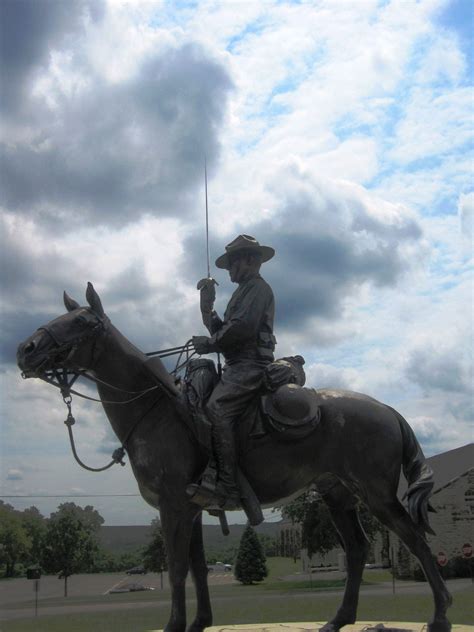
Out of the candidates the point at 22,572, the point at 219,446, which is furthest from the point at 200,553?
the point at 22,572

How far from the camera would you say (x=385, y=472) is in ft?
23.2

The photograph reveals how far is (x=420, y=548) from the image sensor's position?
267 inches

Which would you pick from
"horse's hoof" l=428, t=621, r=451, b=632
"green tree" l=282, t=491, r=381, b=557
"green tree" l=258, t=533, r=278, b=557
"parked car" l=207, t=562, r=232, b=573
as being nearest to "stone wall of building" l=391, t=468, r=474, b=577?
"green tree" l=282, t=491, r=381, b=557

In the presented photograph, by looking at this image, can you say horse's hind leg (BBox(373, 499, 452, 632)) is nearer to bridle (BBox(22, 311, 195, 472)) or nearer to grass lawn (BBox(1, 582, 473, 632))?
bridle (BBox(22, 311, 195, 472))

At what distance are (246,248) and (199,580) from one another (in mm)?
3556

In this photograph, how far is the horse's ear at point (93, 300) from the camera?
7.04m

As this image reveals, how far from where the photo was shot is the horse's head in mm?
6699

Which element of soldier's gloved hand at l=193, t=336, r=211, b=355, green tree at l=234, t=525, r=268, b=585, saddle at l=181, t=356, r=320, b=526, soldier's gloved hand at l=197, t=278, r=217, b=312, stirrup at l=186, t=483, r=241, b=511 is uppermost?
soldier's gloved hand at l=197, t=278, r=217, b=312

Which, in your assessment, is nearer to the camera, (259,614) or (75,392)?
(75,392)

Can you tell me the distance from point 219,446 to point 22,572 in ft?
250

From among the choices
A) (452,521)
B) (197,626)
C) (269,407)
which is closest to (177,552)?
(197,626)

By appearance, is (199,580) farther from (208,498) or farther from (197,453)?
(197,453)

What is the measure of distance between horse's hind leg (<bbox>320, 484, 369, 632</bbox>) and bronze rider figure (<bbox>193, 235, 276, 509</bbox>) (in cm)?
151

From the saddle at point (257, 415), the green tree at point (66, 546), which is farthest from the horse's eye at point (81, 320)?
the green tree at point (66, 546)
